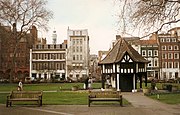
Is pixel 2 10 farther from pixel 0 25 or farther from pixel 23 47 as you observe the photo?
pixel 23 47

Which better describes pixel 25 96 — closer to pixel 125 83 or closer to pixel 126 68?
pixel 126 68

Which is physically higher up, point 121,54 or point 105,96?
point 121,54

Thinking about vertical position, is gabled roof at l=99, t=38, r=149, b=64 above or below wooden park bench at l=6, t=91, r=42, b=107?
above

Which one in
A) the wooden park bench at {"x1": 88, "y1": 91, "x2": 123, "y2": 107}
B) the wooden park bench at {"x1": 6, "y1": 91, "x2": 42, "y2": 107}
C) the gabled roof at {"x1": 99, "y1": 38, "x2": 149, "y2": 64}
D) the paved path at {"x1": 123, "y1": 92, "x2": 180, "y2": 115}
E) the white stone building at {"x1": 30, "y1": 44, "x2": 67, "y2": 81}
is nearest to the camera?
the paved path at {"x1": 123, "y1": 92, "x2": 180, "y2": 115}

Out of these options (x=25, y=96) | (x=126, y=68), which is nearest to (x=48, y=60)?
(x=126, y=68)

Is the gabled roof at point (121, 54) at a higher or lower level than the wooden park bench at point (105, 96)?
higher

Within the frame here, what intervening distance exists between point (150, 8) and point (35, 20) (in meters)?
38.9

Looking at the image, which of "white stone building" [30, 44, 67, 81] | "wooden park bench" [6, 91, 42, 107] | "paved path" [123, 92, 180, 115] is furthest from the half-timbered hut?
"white stone building" [30, 44, 67, 81]

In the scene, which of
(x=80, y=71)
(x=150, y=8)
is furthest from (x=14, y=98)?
(x=80, y=71)

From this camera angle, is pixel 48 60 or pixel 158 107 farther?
pixel 48 60

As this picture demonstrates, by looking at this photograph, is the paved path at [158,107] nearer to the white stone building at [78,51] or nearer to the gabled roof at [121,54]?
the gabled roof at [121,54]

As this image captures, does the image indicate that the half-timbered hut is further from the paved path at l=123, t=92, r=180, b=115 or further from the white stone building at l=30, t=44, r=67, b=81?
the white stone building at l=30, t=44, r=67, b=81

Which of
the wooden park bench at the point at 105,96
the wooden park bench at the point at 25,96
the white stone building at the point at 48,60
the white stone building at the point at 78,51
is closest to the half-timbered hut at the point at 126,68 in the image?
the wooden park bench at the point at 105,96

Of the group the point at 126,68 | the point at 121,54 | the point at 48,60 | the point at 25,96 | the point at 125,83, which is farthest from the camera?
the point at 48,60
